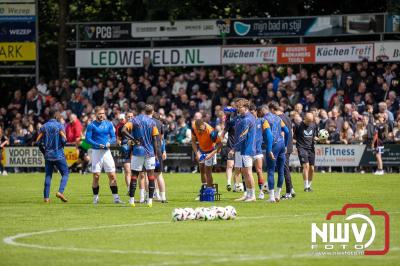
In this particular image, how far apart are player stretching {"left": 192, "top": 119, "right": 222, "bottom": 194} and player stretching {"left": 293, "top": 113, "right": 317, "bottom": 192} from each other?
348cm

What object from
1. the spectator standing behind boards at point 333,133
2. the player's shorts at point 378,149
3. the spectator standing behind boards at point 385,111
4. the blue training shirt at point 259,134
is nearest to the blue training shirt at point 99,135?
the blue training shirt at point 259,134

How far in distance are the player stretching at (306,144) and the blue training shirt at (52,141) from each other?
22.2 ft

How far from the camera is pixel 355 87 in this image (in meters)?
36.2

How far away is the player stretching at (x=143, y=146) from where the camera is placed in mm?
21719

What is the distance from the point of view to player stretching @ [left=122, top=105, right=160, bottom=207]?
21719 millimetres

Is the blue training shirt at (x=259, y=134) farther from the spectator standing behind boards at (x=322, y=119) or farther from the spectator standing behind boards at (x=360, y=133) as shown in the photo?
the spectator standing behind boards at (x=360, y=133)

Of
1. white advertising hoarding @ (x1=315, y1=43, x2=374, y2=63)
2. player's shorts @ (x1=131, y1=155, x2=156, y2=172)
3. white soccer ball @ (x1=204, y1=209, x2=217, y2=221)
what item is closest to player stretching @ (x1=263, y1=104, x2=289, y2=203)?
player's shorts @ (x1=131, y1=155, x2=156, y2=172)

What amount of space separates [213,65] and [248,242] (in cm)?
2718

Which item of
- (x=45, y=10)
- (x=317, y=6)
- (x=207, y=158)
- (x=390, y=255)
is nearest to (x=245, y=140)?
(x=207, y=158)

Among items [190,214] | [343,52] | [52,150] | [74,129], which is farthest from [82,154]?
[190,214]

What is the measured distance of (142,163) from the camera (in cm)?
2186

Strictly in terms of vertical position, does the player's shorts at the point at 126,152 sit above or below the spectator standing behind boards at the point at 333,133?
below

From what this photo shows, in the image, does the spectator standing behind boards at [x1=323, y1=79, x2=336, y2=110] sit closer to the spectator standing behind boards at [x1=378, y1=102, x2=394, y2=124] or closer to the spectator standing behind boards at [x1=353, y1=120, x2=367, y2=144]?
the spectator standing behind boards at [x1=353, y1=120, x2=367, y2=144]

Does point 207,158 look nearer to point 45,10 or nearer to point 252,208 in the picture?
point 252,208
